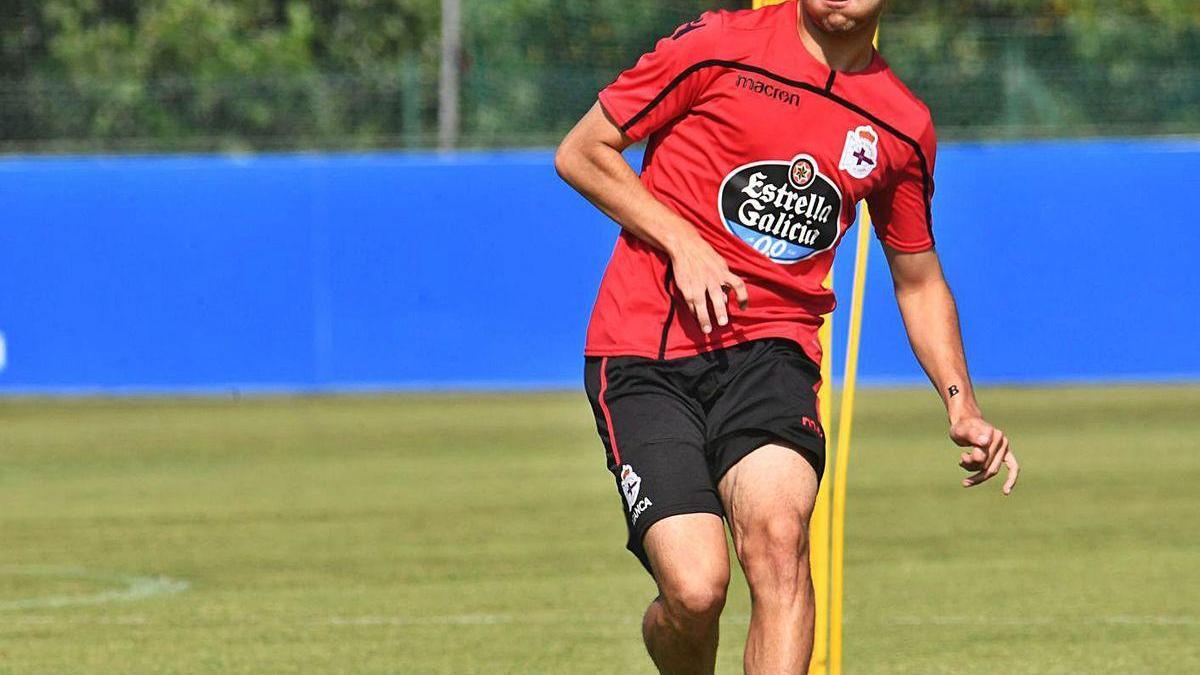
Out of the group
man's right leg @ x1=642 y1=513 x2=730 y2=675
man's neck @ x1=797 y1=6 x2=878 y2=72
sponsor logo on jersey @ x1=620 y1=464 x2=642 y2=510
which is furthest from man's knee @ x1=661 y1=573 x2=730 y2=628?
man's neck @ x1=797 y1=6 x2=878 y2=72

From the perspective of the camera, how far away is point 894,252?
19.6ft

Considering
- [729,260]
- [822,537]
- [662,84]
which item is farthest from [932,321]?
[662,84]

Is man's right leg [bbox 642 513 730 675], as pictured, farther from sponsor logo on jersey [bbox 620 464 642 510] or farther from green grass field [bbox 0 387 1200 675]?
green grass field [bbox 0 387 1200 675]

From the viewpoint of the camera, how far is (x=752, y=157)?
5582 mm

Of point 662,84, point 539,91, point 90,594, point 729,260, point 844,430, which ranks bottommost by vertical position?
point 539,91

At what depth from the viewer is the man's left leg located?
212 inches

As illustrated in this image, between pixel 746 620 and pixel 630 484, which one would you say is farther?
pixel 746 620

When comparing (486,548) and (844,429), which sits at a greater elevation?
(844,429)

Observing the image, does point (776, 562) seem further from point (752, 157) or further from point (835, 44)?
point (835, 44)

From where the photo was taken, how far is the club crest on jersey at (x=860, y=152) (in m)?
5.60

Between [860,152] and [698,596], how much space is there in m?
1.11

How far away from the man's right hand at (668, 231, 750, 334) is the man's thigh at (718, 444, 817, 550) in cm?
33

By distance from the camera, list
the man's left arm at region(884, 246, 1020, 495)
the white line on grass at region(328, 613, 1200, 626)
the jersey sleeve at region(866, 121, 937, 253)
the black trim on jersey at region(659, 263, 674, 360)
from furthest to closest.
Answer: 1. the white line on grass at region(328, 613, 1200, 626)
2. the man's left arm at region(884, 246, 1020, 495)
3. the jersey sleeve at region(866, 121, 937, 253)
4. the black trim on jersey at region(659, 263, 674, 360)

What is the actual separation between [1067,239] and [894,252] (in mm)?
14120
